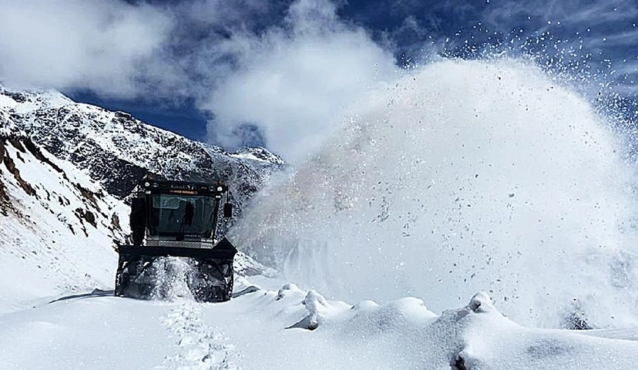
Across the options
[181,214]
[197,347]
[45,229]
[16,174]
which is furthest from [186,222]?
[16,174]

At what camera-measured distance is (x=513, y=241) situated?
27.5m

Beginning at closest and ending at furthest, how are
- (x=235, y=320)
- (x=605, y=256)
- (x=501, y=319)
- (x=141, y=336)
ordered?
(x=501, y=319) < (x=141, y=336) < (x=235, y=320) < (x=605, y=256)

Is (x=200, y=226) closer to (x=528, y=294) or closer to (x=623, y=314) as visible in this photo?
(x=528, y=294)

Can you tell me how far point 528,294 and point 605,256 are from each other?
6.32 meters

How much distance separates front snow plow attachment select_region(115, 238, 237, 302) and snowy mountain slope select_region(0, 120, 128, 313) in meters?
2.61

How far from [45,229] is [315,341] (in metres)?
29.3

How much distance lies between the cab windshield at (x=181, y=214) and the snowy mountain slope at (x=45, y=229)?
13.8ft

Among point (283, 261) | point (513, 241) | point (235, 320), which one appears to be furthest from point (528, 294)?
point (283, 261)

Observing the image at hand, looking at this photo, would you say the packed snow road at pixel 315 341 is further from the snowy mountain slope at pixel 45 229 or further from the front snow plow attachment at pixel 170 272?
the snowy mountain slope at pixel 45 229

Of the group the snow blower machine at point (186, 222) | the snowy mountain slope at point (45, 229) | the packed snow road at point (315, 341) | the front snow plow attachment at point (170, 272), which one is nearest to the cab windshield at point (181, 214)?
the snow blower machine at point (186, 222)

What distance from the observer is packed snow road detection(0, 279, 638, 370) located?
5145 mm

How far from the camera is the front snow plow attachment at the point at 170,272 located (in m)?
15.7

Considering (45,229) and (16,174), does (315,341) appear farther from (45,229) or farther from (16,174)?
(16,174)

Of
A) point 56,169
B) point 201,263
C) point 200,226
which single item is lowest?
point 201,263
